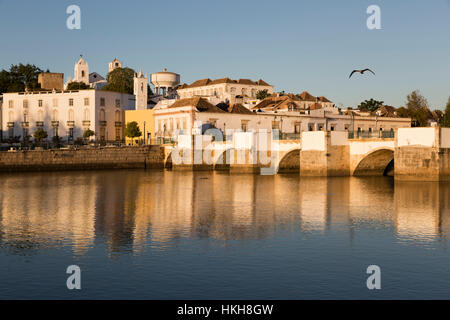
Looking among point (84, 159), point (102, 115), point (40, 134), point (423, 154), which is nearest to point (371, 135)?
point (423, 154)

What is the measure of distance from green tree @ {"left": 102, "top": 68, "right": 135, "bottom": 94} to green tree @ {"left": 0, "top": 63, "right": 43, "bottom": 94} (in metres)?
12.8

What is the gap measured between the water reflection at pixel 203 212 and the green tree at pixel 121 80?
172 ft

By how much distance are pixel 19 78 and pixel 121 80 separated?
65.2 ft

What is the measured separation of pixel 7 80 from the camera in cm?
9956

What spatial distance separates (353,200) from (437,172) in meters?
12.6

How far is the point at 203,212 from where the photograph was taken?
28.7m

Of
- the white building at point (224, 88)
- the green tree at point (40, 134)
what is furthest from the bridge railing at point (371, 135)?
the white building at point (224, 88)

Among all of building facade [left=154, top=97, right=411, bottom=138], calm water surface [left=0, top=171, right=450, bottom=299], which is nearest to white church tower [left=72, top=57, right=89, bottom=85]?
building facade [left=154, top=97, right=411, bottom=138]

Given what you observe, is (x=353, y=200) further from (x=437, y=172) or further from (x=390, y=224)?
(x=437, y=172)

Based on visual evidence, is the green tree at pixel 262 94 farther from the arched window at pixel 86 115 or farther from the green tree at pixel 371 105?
the arched window at pixel 86 115

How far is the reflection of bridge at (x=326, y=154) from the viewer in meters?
42.8

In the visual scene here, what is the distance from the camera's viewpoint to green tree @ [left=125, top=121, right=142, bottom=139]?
242ft

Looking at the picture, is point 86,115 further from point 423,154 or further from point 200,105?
point 423,154
